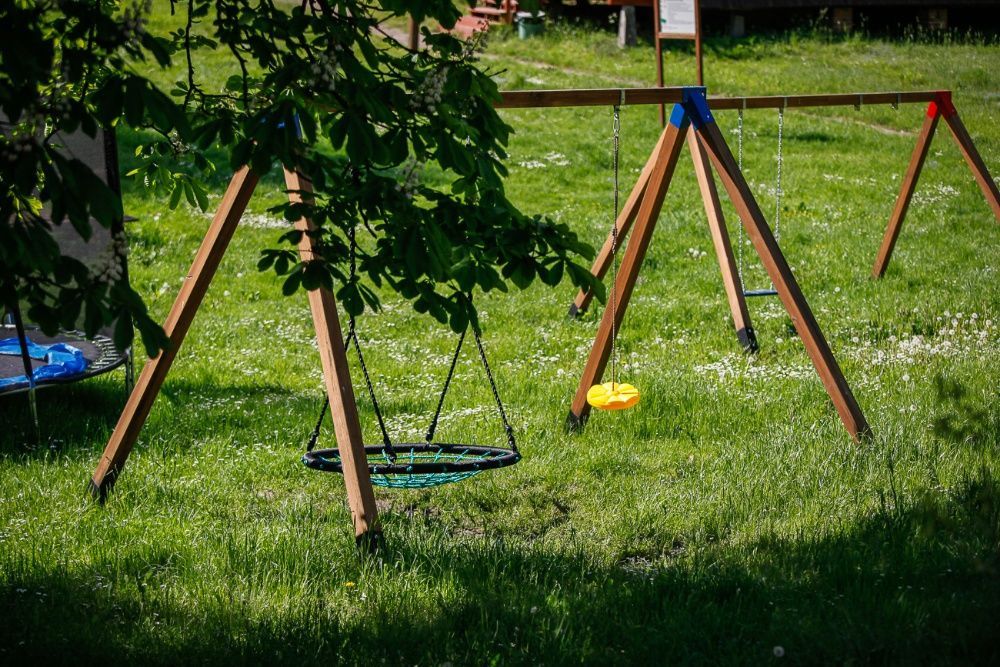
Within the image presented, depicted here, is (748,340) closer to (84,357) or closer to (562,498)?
(562,498)

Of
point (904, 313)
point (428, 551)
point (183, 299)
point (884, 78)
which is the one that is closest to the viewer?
point (428, 551)

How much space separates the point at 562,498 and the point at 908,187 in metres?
4.92

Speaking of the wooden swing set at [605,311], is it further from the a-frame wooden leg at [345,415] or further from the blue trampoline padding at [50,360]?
the blue trampoline padding at [50,360]

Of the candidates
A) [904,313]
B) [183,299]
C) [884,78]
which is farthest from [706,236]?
[884,78]

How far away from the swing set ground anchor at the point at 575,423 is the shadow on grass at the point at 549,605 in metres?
1.38

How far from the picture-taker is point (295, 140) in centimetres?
306

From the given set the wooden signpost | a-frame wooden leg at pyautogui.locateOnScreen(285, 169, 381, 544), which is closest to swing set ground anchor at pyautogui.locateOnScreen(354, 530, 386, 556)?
a-frame wooden leg at pyautogui.locateOnScreen(285, 169, 381, 544)

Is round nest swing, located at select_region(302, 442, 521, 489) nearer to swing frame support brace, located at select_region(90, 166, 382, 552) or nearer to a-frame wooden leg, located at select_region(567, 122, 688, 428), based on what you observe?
swing frame support brace, located at select_region(90, 166, 382, 552)

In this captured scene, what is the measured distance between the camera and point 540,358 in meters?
7.19

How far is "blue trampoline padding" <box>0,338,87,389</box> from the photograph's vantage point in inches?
232

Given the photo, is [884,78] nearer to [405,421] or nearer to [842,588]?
[405,421]

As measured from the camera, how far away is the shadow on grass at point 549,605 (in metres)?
3.44

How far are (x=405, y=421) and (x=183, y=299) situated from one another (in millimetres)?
1779

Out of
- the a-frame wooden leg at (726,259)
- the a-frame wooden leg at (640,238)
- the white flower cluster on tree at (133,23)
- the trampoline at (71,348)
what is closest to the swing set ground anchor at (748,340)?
the a-frame wooden leg at (726,259)
